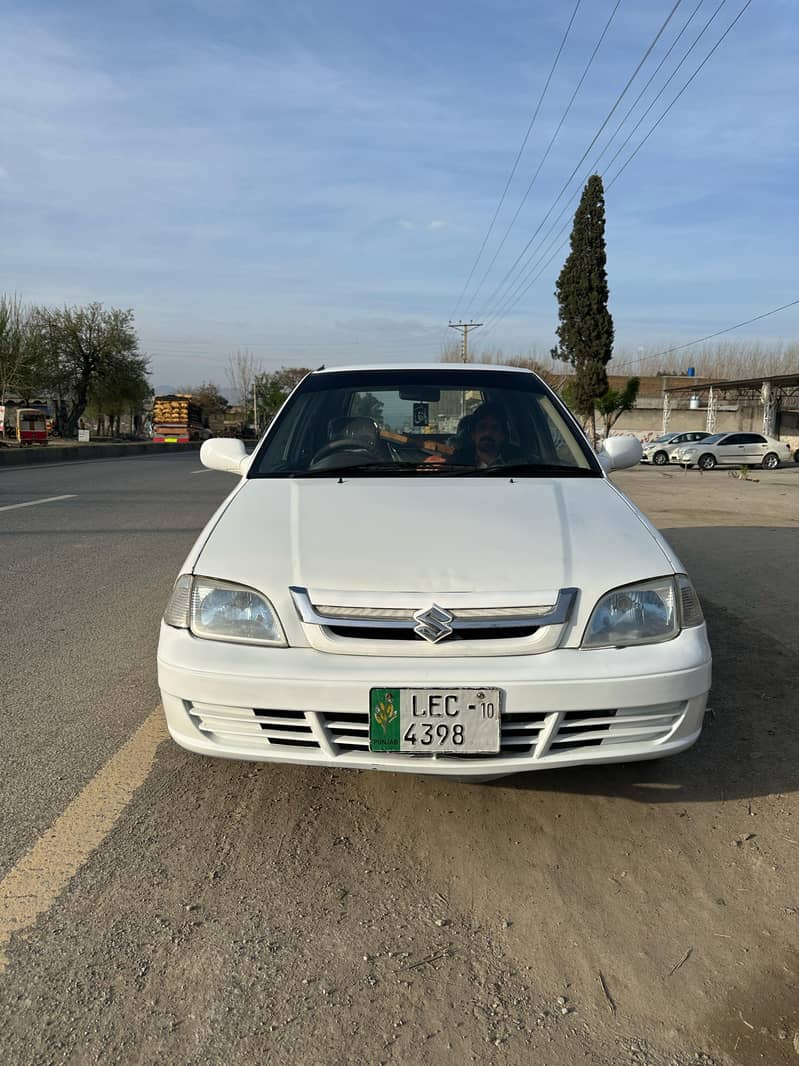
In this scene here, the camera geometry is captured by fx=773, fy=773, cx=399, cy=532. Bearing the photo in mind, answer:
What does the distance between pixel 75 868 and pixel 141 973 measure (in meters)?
0.52

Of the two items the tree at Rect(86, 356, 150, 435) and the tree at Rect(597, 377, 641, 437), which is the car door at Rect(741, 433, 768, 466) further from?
the tree at Rect(86, 356, 150, 435)

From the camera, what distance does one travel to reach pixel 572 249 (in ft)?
128

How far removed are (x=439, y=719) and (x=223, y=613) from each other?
2.50ft

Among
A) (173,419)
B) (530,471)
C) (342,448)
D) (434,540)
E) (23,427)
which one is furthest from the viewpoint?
(173,419)

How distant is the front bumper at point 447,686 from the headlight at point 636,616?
0.14ft

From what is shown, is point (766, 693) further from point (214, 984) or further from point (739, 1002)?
point (214, 984)

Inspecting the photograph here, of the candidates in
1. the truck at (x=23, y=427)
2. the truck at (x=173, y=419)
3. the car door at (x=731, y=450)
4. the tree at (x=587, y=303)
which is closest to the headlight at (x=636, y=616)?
the car door at (x=731, y=450)

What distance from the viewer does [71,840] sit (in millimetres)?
2377

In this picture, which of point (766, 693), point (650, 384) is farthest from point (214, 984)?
point (650, 384)

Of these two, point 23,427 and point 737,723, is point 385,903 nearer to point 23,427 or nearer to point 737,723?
point 737,723

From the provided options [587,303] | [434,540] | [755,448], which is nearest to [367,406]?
[434,540]

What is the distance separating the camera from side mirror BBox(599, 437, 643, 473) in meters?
3.85

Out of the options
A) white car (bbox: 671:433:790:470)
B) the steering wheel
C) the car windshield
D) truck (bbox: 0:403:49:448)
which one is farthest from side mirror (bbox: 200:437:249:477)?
truck (bbox: 0:403:49:448)

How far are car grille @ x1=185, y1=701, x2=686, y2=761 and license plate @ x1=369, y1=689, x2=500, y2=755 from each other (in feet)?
0.14
